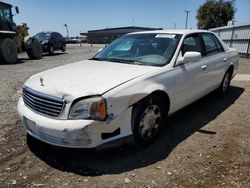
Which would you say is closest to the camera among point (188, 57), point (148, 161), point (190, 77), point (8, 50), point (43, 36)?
point (148, 161)

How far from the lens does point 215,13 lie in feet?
134

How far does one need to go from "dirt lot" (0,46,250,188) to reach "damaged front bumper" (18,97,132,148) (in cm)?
36

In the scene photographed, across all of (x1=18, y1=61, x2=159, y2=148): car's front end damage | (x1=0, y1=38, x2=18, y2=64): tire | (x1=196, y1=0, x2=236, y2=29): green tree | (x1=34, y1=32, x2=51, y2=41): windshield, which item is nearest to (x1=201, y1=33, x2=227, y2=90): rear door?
(x1=18, y1=61, x2=159, y2=148): car's front end damage

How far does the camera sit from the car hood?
9.61 feet

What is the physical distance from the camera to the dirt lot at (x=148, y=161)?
2.86 metres

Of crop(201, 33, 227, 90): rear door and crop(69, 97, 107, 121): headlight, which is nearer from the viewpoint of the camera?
crop(69, 97, 107, 121): headlight

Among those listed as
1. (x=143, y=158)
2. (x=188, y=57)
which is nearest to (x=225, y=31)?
(x=188, y=57)

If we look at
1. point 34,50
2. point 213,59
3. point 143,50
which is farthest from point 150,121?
point 34,50

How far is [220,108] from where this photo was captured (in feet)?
17.2

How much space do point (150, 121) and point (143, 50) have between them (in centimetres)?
130

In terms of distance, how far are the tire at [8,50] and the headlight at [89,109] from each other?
12.7 m

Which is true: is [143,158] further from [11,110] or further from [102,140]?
[11,110]

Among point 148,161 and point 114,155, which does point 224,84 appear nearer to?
point 148,161

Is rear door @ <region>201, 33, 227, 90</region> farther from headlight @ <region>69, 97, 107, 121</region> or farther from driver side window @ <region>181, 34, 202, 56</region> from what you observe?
headlight @ <region>69, 97, 107, 121</region>
